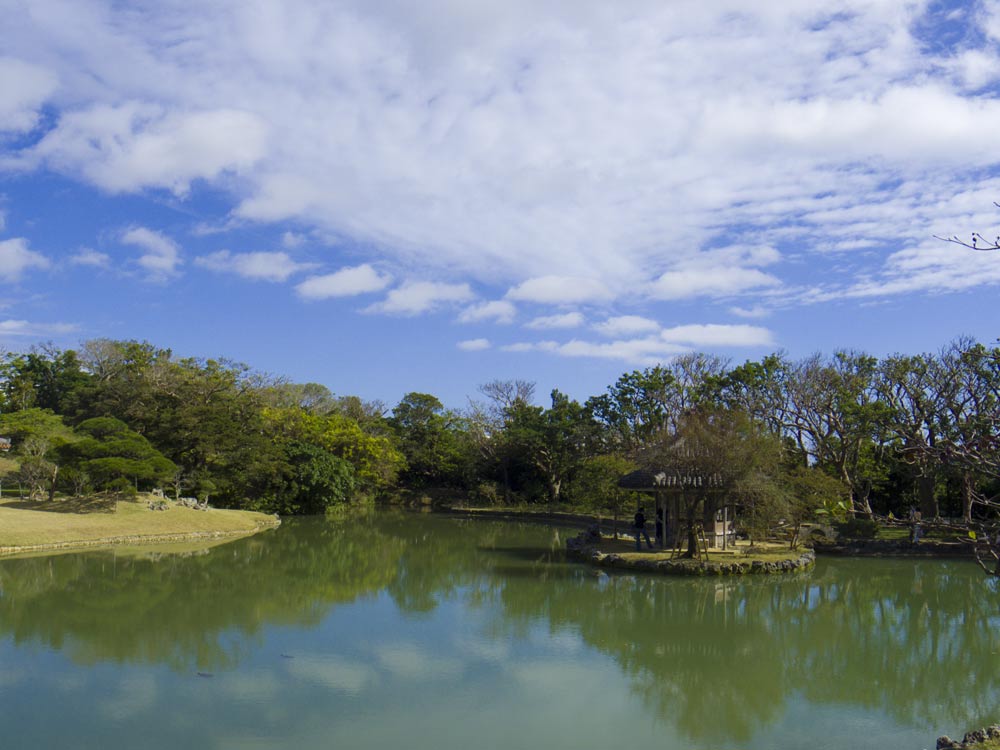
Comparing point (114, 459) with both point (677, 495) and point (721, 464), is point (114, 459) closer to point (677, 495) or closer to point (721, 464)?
point (677, 495)

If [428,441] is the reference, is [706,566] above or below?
below

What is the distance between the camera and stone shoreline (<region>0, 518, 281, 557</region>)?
19266 millimetres

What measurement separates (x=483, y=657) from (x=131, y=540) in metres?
16.3

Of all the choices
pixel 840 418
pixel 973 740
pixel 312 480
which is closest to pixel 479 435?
pixel 312 480

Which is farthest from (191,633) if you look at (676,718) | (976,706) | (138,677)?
(976,706)

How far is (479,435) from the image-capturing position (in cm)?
4272

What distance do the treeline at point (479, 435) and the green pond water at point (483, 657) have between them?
112 inches

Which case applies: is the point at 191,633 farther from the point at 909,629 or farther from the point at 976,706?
the point at 909,629

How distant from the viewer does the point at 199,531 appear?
24.5 metres

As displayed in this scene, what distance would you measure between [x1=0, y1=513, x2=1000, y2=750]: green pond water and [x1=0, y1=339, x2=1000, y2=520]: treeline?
9.36ft

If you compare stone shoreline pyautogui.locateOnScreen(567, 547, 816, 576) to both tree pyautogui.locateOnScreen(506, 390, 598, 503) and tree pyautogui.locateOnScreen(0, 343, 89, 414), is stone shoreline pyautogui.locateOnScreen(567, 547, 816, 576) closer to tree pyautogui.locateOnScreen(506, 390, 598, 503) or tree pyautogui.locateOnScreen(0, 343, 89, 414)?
tree pyautogui.locateOnScreen(506, 390, 598, 503)

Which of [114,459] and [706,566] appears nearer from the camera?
[706,566]

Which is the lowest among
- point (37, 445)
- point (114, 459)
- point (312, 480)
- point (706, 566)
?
point (706, 566)

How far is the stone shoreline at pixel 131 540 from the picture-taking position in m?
19.3
